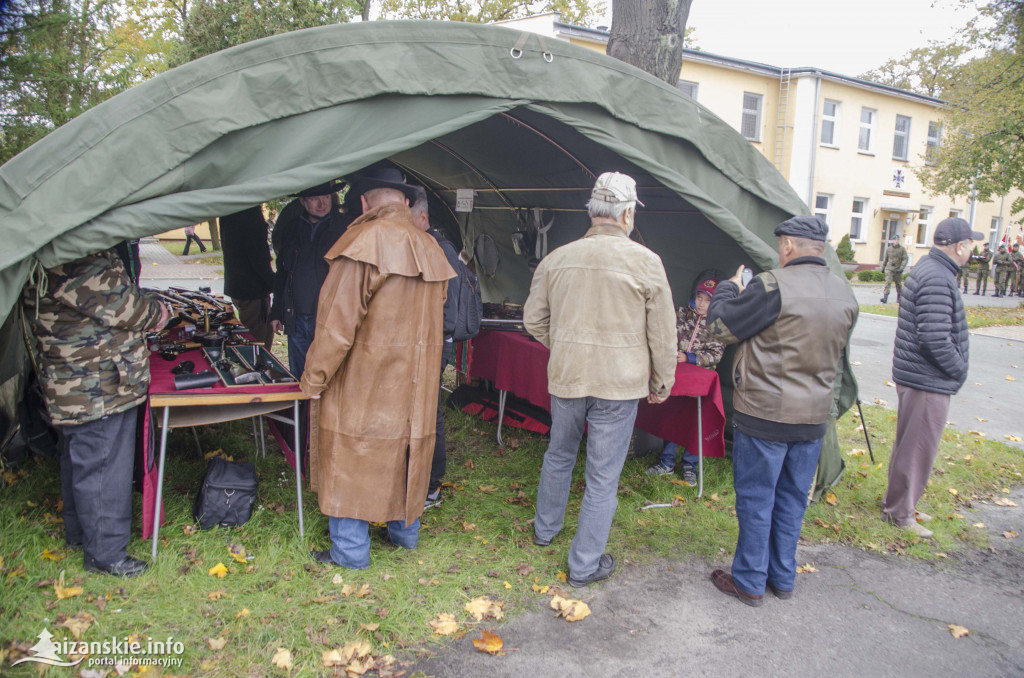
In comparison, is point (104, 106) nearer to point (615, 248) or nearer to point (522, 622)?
point (615, 248)

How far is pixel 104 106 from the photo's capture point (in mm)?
2902

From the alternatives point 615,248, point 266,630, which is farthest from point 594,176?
point 266,630

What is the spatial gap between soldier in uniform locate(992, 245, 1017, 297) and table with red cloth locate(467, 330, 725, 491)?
19852mm

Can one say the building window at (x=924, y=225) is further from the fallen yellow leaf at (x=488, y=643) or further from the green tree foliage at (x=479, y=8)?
the fallen yellow leaf at (x=488, y=643)

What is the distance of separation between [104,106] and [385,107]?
1.22m

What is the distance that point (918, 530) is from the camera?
4355mm

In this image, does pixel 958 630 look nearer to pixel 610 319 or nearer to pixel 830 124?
pixel 610 319

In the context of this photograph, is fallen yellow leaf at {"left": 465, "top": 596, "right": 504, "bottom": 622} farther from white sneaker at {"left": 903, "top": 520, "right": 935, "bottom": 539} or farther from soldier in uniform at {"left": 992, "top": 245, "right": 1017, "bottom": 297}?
soldier in uniform at {"left": 992, "top": 245, "right": 1017, "bottom": 297}

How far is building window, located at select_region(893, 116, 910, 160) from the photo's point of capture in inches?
1019

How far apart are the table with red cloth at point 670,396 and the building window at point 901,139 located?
26.0m

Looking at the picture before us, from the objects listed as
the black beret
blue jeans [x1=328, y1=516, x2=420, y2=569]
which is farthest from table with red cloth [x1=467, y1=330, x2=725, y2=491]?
blue jeans [x1=328, y1=516, x2=420, y2=569]

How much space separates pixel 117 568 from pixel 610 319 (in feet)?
8.74

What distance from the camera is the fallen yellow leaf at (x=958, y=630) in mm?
3266

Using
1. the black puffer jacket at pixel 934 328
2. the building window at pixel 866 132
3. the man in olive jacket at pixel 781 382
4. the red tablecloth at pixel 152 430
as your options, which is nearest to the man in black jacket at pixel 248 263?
the red tablecloth at pixel 152 430
